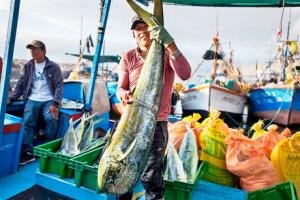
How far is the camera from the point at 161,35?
193 cm

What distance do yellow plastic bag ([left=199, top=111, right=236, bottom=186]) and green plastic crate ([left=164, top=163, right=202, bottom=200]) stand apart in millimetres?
1083

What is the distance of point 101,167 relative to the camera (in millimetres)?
1882

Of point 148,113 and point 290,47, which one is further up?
point 290,47

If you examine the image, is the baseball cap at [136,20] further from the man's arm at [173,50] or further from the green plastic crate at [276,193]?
the green plastic crate at [276,193]

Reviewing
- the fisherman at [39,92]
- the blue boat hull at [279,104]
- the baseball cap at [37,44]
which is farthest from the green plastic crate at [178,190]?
the blue boat hull at [279,104]

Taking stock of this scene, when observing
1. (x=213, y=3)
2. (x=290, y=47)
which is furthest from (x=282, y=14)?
(x=290, y=47)

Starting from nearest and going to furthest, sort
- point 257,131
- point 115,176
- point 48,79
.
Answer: point 115,176 → point 48,79 → point 257,131

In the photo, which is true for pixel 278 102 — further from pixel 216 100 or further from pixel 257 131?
pixel 257 131

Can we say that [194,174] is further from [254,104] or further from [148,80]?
[254,104]

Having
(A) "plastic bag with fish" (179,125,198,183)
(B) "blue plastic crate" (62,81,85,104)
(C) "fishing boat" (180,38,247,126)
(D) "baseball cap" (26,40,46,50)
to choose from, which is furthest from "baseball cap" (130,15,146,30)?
(C) "fishing boat" (180,38,247,126)

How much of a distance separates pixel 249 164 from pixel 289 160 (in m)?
0.57

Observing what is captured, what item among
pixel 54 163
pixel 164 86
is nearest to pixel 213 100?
pixel 54 163

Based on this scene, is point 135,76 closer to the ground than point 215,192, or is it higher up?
higher up

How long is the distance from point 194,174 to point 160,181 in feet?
3.21
